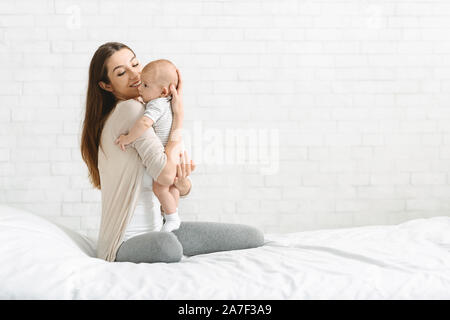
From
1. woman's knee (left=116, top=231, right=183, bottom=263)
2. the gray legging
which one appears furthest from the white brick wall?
woman's knee (left=116, top=231, right=183, bottom=263)

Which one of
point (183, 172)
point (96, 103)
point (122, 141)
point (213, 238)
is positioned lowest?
point (213, 238)

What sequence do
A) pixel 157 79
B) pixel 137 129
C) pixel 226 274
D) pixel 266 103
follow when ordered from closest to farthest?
1. pixel 226 274
2. pixel 137 129
3. pixel 157 79
4. pixel 266 103

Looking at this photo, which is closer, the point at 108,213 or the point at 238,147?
the point at 108,213

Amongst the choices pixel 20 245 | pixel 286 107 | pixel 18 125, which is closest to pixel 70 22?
pixel 18 125

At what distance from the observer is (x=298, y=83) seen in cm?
294

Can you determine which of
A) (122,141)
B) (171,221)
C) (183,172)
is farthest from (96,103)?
(171,221)

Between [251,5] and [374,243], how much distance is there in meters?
1.74

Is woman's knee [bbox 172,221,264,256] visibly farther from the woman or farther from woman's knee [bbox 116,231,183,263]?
woman's knee [bbox 116,231,183,263]

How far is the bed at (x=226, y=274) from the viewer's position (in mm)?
1282

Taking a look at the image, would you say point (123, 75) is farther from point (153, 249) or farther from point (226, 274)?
point (226, 274)

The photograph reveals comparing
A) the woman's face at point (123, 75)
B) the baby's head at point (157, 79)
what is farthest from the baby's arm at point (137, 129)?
the woman's face at point (123, 75)

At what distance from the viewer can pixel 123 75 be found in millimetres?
1863

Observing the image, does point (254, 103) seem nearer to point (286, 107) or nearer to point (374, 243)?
point (286, 107)

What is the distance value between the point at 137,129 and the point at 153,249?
1.41ft
